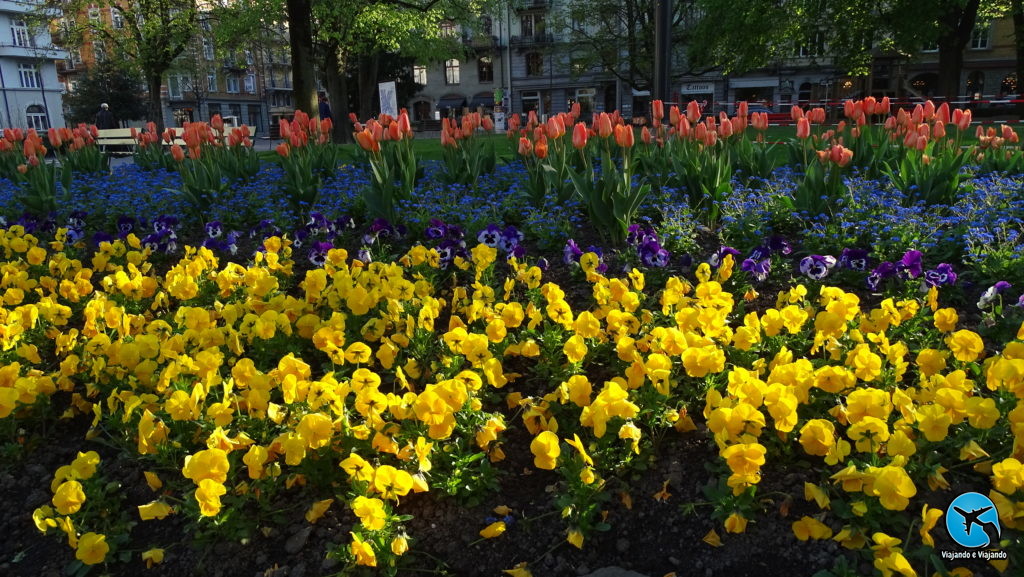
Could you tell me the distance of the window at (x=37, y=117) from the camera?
156ft

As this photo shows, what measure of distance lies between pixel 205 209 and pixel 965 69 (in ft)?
158

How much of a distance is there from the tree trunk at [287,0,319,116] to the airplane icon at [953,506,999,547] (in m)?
12.5

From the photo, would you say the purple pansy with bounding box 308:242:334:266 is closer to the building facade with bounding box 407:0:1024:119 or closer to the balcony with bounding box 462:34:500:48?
the building facade with bounding box 407:0:1024:119

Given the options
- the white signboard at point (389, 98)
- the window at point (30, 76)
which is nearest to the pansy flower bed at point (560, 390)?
the white signboard at point (389, 98)

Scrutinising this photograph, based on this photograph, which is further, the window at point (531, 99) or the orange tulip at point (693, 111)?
the window at point (531, 99)

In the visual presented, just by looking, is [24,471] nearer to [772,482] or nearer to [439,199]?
[772,482]

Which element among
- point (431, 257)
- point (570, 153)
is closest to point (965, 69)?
point (570, 153)

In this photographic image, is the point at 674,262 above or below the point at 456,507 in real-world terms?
above

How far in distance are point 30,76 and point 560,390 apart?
191ft

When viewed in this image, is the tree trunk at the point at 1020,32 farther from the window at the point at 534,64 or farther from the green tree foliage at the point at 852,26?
the window at the point at 534,64

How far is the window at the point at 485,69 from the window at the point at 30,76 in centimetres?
2995

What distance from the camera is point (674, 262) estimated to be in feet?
14.5

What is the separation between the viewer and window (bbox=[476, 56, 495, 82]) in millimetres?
53438

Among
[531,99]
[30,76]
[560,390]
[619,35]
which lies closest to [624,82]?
[619,35]
